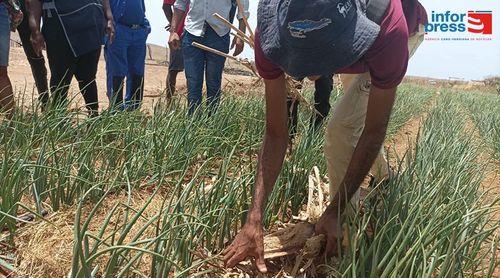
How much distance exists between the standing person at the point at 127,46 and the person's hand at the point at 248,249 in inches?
77.8

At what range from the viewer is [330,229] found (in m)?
1.31

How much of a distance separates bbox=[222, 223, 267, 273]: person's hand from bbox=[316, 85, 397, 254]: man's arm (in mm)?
200

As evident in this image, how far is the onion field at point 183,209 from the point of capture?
3.48ft

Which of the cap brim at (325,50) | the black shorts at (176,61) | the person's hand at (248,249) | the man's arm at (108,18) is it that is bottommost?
the person's hand at (248,249)

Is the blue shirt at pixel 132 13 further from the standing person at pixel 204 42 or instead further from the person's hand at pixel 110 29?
the standing person at pixel 204 42

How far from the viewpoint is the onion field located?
106 centimetres

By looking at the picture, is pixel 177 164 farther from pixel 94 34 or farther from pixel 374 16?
pixel 94 34

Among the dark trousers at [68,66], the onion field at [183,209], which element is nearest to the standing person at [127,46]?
the dark trousers at [68,66]

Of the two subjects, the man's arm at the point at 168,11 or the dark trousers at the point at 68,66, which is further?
the man's arm at the point at 168,11

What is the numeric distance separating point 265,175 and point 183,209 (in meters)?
0.26

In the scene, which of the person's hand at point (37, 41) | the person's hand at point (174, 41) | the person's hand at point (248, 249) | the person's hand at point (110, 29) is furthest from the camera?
the person's hand at point (174, 41)

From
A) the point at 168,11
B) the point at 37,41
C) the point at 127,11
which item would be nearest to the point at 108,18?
the point at 127,11

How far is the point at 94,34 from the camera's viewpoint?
262 centimetres

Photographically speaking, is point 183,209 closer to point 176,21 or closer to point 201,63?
point 201,63
